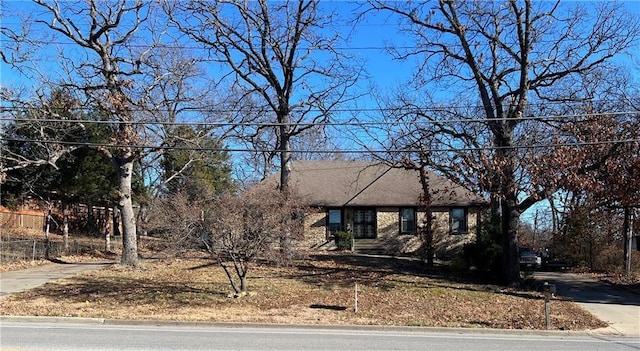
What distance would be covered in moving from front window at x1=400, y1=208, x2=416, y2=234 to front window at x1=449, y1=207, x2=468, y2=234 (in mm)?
2542

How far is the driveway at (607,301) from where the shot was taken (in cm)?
1364

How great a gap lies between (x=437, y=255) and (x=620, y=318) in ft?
62.8

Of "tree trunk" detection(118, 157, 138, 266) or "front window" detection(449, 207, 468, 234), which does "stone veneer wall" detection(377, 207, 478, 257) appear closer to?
"front window" detection(449, 207, 468, 234)

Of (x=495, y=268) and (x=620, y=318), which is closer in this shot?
(x=620, y=318)

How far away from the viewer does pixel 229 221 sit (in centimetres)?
1479

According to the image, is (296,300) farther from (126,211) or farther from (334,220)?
(334,220)

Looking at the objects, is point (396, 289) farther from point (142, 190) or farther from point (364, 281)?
point (142, 190)

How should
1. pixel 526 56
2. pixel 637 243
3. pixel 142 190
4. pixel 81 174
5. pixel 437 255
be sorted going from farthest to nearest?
pixel 637 243 → pixel 142 190 → pixel 437 255 → pixel 81 174 → pixel 526 56

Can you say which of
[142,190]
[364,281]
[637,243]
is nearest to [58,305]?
[364,281]

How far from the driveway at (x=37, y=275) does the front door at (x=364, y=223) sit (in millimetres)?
16588

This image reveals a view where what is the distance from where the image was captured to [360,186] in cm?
3647

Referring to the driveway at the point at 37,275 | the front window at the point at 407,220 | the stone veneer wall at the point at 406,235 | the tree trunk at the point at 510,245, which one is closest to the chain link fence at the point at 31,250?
the driveway at the point at 37,275

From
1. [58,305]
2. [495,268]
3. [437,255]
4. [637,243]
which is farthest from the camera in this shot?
[637,243]

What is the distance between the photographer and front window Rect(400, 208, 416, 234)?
35.2 m
